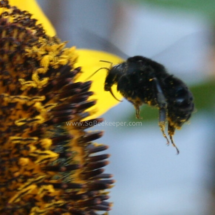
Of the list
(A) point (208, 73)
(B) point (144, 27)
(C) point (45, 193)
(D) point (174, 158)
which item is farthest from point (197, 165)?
(C) point (45, 193)

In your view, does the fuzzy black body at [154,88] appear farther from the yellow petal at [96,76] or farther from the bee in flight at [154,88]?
the yellow petal at [96,76]

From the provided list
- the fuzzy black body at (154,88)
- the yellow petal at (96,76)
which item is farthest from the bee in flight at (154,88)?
the yellow petal at (96,76)

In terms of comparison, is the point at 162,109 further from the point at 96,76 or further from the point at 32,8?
the point at 32,8

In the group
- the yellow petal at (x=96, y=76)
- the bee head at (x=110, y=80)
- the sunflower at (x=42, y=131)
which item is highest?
the yellow petal at (x=96, y=76)

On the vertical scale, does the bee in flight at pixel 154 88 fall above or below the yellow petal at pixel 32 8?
below

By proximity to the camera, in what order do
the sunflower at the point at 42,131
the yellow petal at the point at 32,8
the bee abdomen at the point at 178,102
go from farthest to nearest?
the yellow petal at the point at 32,8 < the bee abdomen at the point at 178,102 < the sunflower at the point at 42,131

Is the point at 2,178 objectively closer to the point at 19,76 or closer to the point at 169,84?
the point at 19,76

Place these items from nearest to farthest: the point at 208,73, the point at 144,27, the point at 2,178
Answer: the point at 2,178 < the point at 208,73 < the point at 144,27
